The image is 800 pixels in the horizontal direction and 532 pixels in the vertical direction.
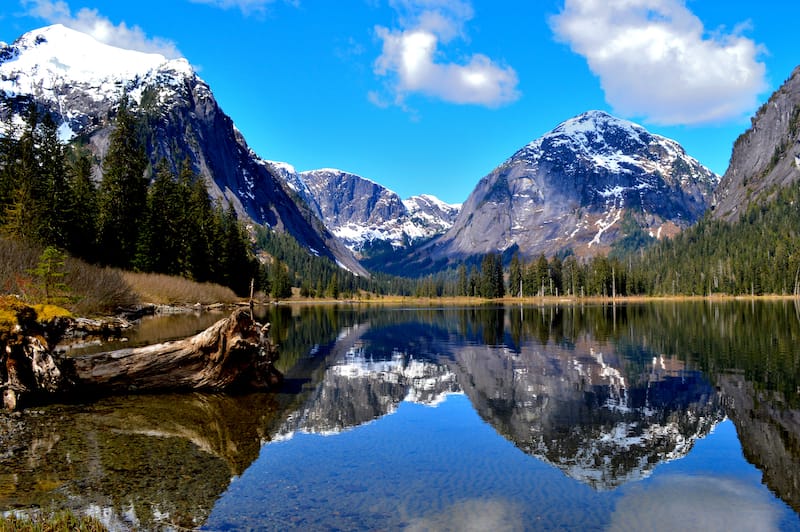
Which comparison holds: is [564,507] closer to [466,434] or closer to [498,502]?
[498,502]

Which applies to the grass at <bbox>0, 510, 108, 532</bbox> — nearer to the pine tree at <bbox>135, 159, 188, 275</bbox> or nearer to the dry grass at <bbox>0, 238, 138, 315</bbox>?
the dry grass at <bbox>0, 238, 138, 315</bbox>

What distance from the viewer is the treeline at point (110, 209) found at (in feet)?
189

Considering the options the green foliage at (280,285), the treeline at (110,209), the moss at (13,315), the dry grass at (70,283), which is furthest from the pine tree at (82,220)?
the green foliage at (280,285)

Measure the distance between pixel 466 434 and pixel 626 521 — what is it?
6627mm

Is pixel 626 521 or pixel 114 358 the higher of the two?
pixel 114 358

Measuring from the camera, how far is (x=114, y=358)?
19.5 meters

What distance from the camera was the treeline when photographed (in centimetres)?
5747

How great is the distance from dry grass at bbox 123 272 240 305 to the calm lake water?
48.5 m

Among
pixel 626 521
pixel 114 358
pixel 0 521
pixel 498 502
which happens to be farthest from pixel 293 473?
pixel 114 358

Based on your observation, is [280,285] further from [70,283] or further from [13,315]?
[13,315]

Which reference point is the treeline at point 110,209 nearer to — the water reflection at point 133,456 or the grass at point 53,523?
the water reflection at point 133,456

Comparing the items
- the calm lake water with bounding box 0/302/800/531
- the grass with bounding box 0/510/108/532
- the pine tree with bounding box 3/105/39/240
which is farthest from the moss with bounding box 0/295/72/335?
the pine tree with bounding box 3/105/39/240

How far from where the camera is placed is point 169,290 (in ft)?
235

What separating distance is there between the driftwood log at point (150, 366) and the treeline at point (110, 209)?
34249mm
